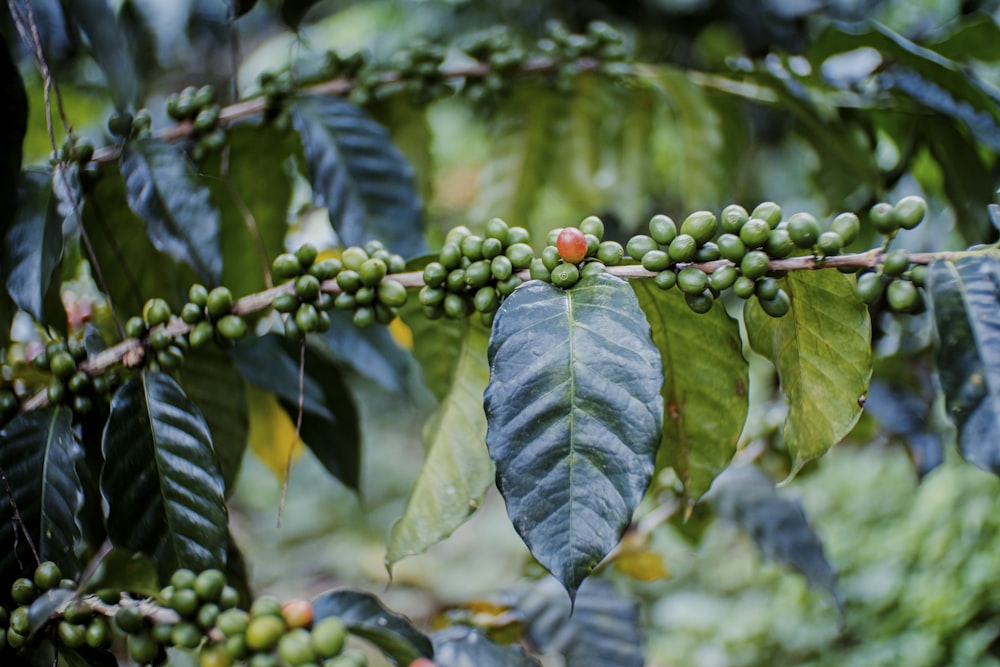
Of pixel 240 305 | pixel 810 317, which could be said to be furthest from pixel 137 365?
pixel 810 317

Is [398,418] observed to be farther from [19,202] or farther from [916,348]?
[19,202]

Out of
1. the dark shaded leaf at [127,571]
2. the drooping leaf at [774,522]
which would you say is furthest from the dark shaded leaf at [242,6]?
the drooping leaf at [774,522]

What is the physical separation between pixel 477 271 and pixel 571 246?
0.26ft

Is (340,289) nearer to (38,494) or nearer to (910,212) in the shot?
(38,494)

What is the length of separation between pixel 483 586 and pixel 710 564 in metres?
0.76

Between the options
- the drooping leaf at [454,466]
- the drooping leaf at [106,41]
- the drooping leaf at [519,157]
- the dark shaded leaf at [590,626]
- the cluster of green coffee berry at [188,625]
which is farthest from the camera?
the drooping leaf at [519,157]

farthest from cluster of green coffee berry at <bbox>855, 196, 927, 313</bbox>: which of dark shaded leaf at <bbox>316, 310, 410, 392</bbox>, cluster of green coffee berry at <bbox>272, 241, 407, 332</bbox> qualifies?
dark shaded leaf at <bbox>316, 310, 410, 392</bbox>

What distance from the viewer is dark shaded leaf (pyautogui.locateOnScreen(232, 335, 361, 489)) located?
79 cm

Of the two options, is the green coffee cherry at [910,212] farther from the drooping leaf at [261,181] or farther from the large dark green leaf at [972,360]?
the drooping leaf at [261,181]

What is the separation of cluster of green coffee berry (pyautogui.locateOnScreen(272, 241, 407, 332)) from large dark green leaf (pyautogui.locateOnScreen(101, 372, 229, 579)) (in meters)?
0.11

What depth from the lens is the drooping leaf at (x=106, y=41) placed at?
0.74 meters

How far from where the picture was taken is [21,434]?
59 centimetres

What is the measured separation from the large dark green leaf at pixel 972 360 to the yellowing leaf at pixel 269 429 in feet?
2.47

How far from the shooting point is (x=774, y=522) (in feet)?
3.53
